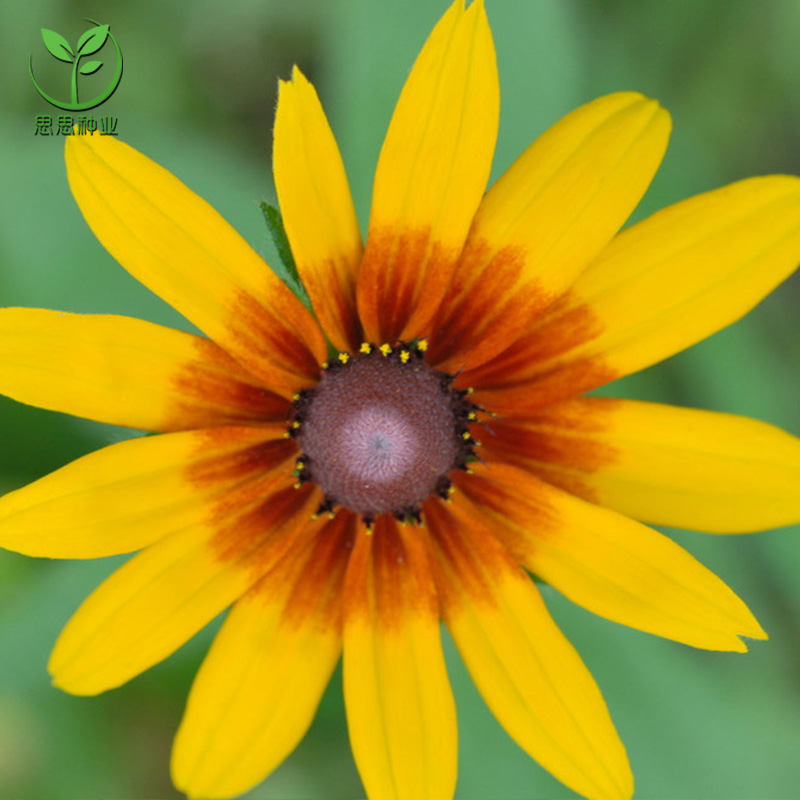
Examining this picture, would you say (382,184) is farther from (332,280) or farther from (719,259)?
(719,259)

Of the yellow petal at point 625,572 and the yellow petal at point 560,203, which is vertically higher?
the yellow petal at point 560,203

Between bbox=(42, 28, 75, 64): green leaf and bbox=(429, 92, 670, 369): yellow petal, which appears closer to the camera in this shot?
bbox=(429, 92, 670, 369): yellow petal

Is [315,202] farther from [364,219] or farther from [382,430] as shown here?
[364,219]

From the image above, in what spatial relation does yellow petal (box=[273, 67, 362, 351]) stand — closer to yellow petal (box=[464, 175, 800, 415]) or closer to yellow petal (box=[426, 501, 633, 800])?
yellow petal (box=[464, 175, 800, 415])

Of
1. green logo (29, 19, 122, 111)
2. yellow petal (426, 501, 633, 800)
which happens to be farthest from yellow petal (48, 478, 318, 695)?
green logo (29, 19, 122, 111)

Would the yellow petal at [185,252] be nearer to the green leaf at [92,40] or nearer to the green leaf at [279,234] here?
the green leaf at [279,234]

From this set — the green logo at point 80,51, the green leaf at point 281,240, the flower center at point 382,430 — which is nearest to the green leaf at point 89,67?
the green logo at point 80,51

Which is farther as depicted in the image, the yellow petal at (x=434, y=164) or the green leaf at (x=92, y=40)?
the green leaf at (x=92, y=40)
